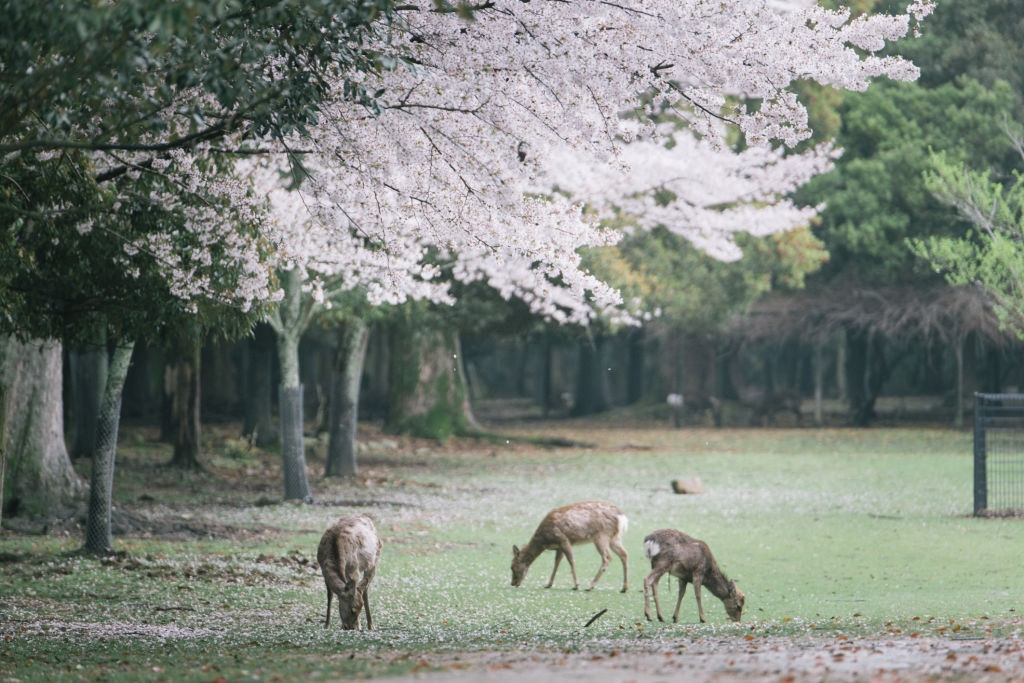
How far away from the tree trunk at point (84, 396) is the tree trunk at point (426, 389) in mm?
9505

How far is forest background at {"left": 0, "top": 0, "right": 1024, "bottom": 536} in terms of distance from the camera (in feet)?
63.7

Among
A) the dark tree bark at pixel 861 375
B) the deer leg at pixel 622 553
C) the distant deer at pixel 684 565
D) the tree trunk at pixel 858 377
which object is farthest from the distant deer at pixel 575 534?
the tree trunk at pixel 858 377

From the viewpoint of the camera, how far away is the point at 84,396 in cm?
2727

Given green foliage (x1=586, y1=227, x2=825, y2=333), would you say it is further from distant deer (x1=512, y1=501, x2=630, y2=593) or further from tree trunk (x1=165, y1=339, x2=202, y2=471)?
distant deer (x1=512, y1=501, x2=630, y2=593)

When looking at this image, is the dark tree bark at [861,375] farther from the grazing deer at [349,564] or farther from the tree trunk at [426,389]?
the grazing deer at [349,564]

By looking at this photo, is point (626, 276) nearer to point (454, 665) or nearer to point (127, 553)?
point (127, 553)

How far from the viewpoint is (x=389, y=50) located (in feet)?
31.9

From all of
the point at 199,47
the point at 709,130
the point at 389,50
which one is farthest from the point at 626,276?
the point at 199,47

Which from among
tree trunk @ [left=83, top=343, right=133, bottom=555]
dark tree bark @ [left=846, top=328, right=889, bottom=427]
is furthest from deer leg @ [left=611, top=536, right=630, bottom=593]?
dark tree bark @ [left=846, top=328, right=889, bottom=427]

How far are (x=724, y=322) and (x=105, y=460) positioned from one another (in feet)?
85.4

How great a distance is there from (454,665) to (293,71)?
4225 mm

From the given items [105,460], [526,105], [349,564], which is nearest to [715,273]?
[105,460]

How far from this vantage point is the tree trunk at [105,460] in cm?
1430

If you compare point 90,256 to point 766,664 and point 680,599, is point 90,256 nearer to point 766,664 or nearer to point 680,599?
point 680,599
